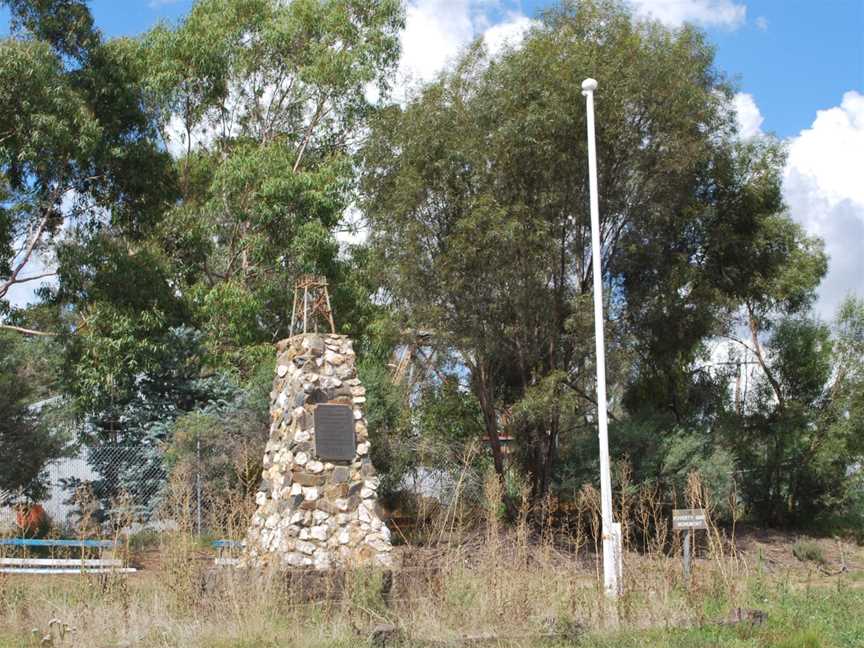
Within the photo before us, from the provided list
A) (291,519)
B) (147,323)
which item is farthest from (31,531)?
(291,519)

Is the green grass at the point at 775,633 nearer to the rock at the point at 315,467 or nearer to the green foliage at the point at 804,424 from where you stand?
the rock at the point at 315,467

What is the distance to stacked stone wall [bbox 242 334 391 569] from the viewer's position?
1251 centimetres

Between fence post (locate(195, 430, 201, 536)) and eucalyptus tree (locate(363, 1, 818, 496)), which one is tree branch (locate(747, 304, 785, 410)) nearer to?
A: eucalyptus tree (locate(363, 1, 818, 496))

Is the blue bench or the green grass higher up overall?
the blue bench

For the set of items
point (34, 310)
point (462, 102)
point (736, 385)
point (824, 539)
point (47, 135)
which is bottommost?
point (824, 539)

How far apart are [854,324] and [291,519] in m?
13.6

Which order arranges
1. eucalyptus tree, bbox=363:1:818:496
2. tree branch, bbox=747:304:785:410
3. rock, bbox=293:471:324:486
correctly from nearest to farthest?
rock, bbox=293:471:324:486 → eucalyptus tree, bbox=363:1:818:496 → tree branch, bbox=747:304:785:410

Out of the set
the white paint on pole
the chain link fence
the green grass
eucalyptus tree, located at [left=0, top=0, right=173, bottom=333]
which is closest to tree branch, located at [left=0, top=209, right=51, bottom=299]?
eucalyptus tree, located at [left=0, top=0, right=173, bottom=333]

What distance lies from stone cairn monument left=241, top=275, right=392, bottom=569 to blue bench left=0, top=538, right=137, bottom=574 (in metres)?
2.30

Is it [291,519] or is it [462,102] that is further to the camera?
[462,102]

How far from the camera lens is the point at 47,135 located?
50.2ft

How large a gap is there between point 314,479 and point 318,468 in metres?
0.16

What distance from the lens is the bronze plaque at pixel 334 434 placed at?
1295cm

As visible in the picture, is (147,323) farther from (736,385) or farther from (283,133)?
(736,385)
